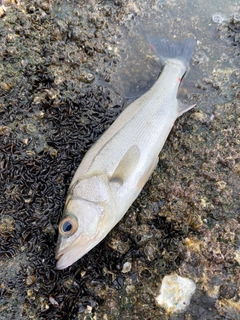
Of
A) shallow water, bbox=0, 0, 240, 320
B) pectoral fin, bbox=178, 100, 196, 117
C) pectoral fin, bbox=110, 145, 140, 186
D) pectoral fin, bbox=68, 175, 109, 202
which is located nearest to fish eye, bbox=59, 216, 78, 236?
pectoral fin, bbox=68, 175, 109, 202

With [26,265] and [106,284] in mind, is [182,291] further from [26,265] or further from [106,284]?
[26,265]

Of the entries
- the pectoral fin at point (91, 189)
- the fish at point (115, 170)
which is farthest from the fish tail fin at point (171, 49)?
the pectoral fin at point (91, 189)

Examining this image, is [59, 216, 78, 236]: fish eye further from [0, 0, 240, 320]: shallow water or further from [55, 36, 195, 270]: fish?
[0, 0, 240, 320]: shallow water

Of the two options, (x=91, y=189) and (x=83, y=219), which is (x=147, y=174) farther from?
(x=83, y=219)

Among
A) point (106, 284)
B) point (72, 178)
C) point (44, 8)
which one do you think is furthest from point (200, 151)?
point (44, 8)

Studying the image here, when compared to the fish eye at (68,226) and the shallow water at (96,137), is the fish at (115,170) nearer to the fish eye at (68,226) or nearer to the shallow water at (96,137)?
the fish eye at (68,226)

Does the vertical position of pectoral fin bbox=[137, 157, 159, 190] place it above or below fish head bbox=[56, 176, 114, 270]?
above

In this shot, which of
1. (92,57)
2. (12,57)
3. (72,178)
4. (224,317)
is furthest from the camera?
(92,57)
